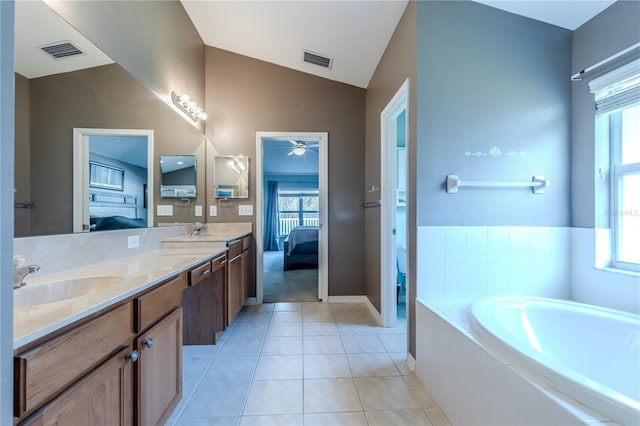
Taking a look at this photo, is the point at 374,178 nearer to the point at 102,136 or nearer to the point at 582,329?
the point at 582,329

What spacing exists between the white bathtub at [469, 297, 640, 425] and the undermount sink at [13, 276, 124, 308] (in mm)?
1723

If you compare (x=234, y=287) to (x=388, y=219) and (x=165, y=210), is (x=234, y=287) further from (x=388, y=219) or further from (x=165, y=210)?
(x=388, y=219)

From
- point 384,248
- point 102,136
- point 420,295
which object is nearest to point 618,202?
point 420,295

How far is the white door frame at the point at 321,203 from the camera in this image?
2947 mm

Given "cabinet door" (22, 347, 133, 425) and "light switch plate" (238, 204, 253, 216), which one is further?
"light switch plate" (238, 204, 253, 216)

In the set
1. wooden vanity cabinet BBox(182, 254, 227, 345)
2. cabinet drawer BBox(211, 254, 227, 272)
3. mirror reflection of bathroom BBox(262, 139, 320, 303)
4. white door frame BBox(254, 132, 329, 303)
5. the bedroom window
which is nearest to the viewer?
cabinet drawer BBox(211, 254, 227, 272)

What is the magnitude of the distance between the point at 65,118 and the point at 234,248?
1.43m

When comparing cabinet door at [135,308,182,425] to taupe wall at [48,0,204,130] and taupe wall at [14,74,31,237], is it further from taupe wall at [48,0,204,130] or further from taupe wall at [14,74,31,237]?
taupe wall at [48,0,204,130]

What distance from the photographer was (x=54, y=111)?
1206 mm

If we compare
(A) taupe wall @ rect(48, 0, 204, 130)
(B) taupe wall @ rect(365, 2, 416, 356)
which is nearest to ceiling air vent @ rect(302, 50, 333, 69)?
(B) taupe wall @ rect(365, 2, 416, 356)

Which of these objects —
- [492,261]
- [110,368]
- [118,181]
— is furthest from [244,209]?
[492,261]

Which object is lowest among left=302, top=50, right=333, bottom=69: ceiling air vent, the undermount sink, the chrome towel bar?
the undermount sink

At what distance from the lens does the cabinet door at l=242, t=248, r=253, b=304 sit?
2.65 meters

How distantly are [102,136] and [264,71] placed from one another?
2.03 metres
